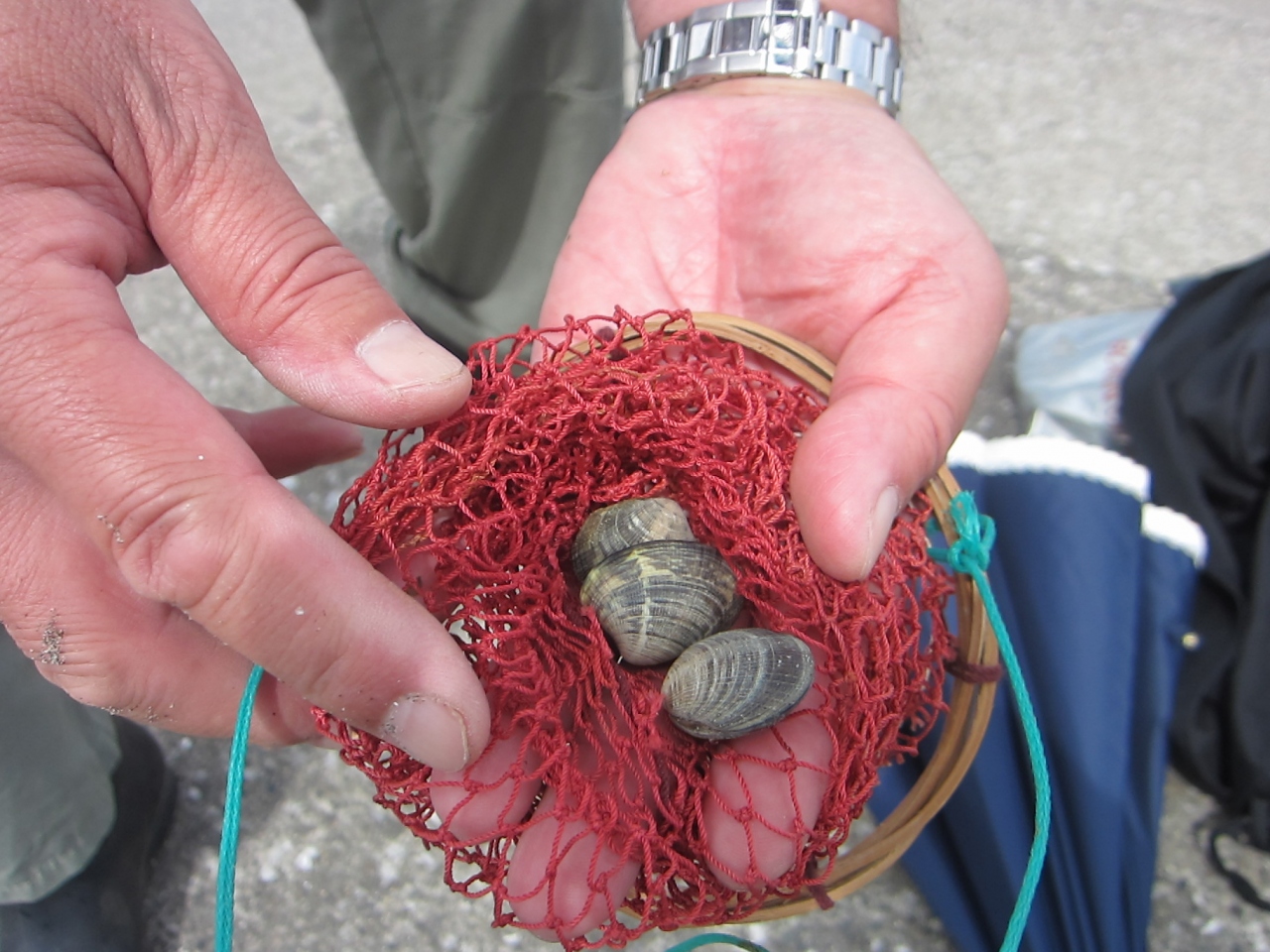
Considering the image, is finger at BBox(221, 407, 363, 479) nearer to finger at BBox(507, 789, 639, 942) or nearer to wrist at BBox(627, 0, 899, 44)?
finger at BBox(507, 789, 639, 942)

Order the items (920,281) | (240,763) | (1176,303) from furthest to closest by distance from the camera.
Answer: (1176,303)
(920,281)
(240,763)

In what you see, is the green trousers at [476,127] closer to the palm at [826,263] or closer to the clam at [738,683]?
the palm at [826,263]

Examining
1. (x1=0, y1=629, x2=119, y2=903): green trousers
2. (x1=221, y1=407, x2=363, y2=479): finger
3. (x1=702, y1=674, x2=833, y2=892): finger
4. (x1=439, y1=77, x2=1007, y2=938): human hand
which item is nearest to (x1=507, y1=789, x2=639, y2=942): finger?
(x1=439, y1=77, x2=1007, y2=938): human hand

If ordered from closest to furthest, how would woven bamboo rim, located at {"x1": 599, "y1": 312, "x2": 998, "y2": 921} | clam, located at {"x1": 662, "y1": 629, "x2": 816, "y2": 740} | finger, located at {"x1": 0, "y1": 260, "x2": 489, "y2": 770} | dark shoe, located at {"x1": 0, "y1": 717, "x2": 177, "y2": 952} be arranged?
finger, located at {"x1": 0, "y1": 260, "x2": 489, "y2": 770} → clam, located at {"x1": 662, "y1": 629, "x2": 816, "y2": 740} → woven bamboo rim, located at {"x1": 599, "y1": 312, "x2": 998, "y2": 921} → dark shoe, located at {"x1": 0, "y1": 717, "x2": 177, "y2": 952}

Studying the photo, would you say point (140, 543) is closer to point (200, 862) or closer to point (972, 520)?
point (972, 520)

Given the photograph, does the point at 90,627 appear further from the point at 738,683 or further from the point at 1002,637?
the point at 1002,637

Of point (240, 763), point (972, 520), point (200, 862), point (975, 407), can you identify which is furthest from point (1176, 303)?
point (200, 862)

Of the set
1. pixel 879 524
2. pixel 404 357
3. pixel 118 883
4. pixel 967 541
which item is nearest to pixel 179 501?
pixel 404 357
